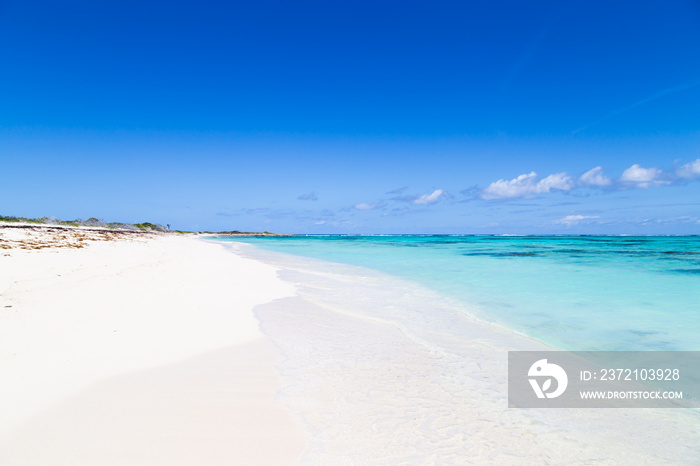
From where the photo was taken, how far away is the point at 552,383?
4152mm

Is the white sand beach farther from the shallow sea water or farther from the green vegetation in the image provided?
the green vegetation

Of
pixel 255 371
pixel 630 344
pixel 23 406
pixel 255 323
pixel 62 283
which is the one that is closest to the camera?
pixel 23 406

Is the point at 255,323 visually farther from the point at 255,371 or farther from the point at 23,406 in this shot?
the point at 23,406

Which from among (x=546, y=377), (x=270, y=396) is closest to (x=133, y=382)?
(x=270, y=396)

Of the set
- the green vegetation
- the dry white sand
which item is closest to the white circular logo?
the dry white sand

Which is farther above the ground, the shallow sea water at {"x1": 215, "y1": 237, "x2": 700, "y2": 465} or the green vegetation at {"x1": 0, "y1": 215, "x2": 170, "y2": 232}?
the green vegetation at {"x1": 0, "y1": 215, "x2": 170, "y2": 232}

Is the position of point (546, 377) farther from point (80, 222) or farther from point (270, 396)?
point (80, 222)

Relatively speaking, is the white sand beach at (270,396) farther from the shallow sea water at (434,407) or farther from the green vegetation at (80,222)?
the green vegetation at (80,222)

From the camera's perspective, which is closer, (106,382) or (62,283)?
(106,382)

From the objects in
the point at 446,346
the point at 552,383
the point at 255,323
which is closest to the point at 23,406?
the point at 255,323

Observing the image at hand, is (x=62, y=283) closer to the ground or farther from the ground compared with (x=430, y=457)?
farther from the ground

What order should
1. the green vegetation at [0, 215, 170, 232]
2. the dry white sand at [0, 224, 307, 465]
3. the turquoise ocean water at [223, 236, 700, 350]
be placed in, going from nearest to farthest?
the dry white sand at [0, 224, 307, 465] < the turquoise ocean water at [223, 236, 700, 350] < the green vegetation at [0, 215, 170, 232]

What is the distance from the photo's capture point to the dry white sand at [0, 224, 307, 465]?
2.57m

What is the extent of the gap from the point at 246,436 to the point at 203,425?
1.37 ft
